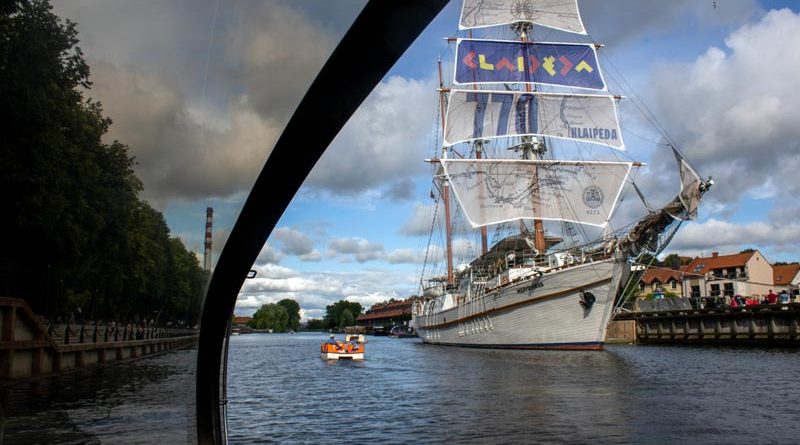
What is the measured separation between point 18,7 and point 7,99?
1.25 feet

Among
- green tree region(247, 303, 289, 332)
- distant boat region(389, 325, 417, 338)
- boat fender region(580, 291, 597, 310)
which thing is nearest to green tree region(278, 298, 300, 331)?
green tree region(247, 303, 289, 332)

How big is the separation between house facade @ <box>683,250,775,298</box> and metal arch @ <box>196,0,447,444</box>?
83991 mm

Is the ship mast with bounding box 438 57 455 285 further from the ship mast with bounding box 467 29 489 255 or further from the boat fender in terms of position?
the boat fender

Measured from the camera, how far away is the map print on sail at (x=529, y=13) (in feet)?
183

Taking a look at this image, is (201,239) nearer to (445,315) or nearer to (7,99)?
(7,99)

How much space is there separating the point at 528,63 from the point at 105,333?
179 ft

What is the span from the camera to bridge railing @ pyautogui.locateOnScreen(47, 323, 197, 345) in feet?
11.6

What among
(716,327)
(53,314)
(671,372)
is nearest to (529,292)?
(716,327)

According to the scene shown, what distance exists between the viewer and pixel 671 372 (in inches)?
894

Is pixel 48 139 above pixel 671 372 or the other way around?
above

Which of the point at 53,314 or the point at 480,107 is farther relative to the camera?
the point at 480,107

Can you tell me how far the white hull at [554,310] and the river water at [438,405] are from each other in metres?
11.3

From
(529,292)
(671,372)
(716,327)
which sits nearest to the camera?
(671,372)

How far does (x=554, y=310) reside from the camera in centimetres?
3903
